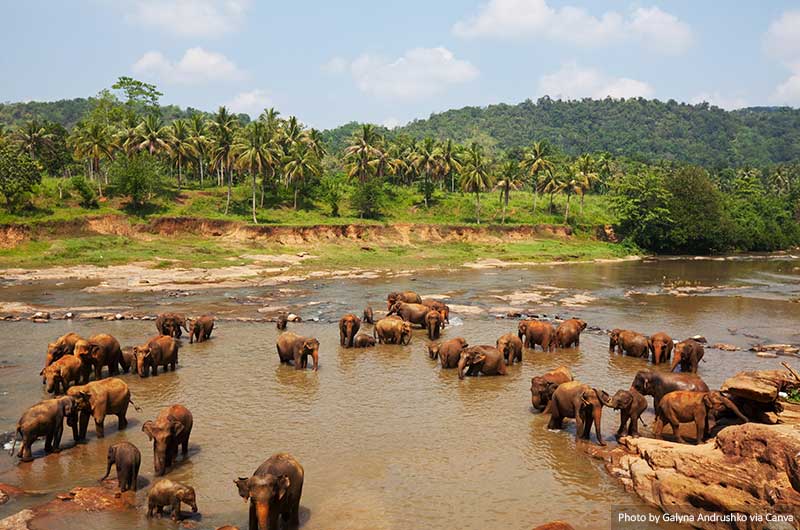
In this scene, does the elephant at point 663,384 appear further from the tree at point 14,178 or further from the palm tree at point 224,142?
the palm tree at point 224,142

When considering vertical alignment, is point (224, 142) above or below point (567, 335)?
above

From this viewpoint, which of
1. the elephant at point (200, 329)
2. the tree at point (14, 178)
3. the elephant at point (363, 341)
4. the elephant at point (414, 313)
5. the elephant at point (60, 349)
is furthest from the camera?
the tree at point (14, 178)

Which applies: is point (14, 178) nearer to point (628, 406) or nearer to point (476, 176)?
point (476, 176)

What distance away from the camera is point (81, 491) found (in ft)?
38.5

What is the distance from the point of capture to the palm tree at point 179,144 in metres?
76.4

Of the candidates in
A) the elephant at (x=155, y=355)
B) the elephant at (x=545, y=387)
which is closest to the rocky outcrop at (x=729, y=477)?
the elephant at (x=545, y=387)

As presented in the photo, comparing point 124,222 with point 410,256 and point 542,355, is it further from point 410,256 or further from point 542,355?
point 542,355

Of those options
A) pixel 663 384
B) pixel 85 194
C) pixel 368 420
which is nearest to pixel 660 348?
pixel 663 384

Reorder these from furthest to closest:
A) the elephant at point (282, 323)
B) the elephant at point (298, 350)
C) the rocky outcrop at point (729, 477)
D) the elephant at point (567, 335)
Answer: the elephant at point (282, 323) → the elephant at point (567, 335) → the elephant at point (298, 350) → the rocky outcrop at point (729, 477)

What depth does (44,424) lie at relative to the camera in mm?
13352

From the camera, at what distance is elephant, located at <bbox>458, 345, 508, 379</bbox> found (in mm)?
20453

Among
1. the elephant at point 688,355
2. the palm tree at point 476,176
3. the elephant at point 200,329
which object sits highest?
the palm tree at point 476,176

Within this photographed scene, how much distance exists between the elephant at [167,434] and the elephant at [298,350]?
799 centimetres

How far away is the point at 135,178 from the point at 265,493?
61.5 m
